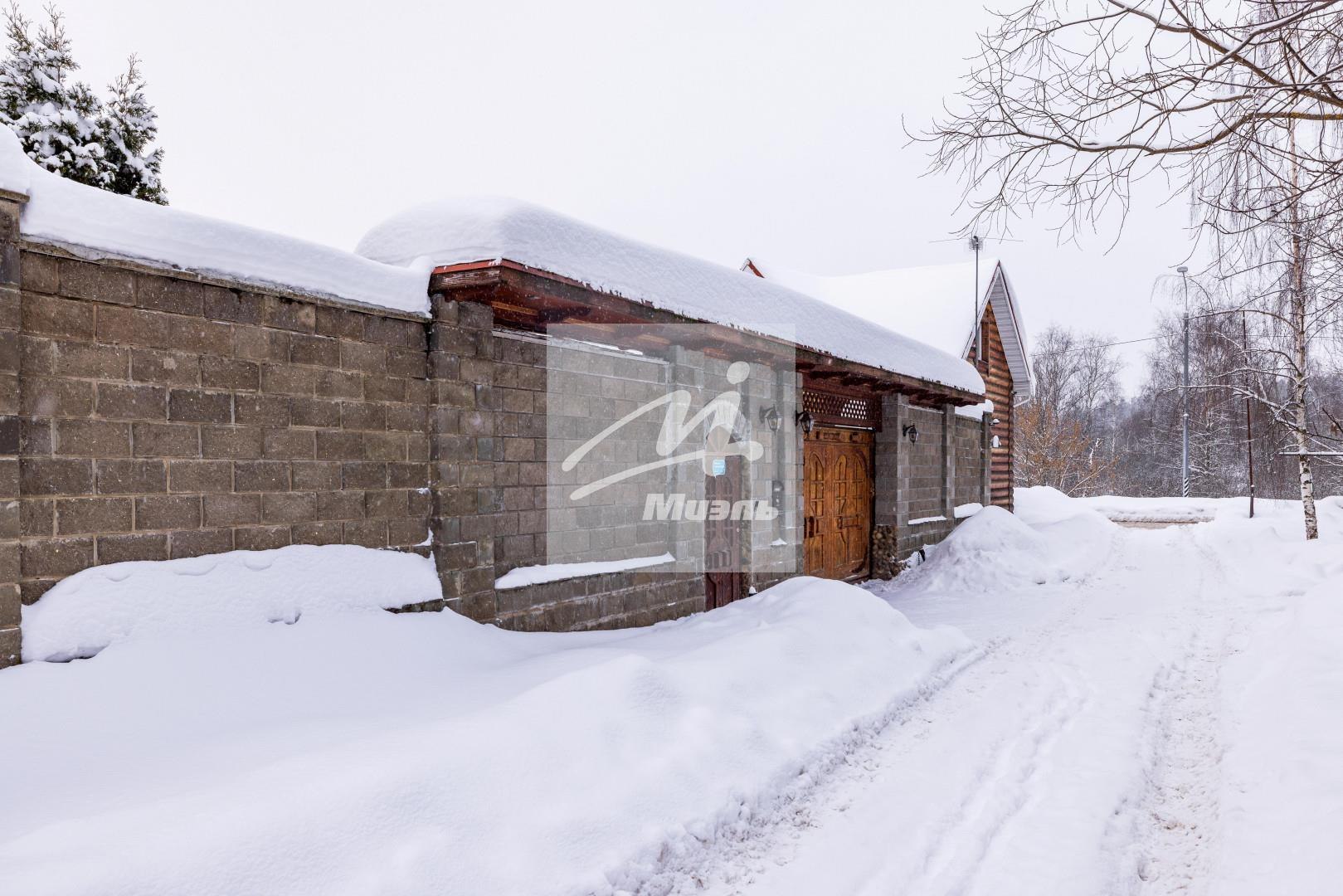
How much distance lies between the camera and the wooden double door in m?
9.20

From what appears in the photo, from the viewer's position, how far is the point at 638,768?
319 centimetres

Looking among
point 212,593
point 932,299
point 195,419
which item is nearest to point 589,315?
point 195,419

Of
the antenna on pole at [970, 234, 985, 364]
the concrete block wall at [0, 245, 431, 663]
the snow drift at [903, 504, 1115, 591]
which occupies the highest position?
the antenna on pole at [970, 234, 985, 364]

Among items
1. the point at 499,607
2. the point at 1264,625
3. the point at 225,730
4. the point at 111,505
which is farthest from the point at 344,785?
the point at 1264,625

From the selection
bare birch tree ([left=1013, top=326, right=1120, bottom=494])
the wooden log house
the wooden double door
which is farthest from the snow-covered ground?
bare birch tree ([left=1013, top=326, right=1120, bottom=494])

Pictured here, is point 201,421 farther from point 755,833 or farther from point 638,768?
point 755,833

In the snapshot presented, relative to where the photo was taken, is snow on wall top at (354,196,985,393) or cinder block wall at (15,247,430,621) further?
snow on wall top at (354,196,985,393)

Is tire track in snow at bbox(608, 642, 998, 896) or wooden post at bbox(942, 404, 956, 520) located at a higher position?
wooden post at bbox(942, 404, 956, 520)

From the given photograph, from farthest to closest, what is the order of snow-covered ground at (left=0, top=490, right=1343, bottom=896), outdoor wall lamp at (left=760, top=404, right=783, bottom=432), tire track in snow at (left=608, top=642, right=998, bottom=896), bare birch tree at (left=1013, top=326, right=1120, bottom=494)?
1. bare birch tree at (left=1013, top=326, right=1120, bottom=494)
2. outdoor wall lamp at (left=760, top=404, right=783, bottom=432)
3. tire track in snow at (left=608, top=642, right=998, bottom=896)
4. snow-covered ground at (left=0, top=490, right=1343, bottom=896)

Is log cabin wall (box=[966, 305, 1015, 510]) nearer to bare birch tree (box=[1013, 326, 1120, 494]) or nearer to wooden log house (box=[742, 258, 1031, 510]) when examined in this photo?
wooden log house (box=[742, 258, 1031, 510])

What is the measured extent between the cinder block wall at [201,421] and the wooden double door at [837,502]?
568 cm

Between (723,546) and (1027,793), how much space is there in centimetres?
420

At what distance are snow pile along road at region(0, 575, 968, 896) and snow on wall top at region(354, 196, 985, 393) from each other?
7.15ft

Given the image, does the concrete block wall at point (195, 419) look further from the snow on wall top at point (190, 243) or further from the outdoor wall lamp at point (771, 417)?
the outdoor wall lamp at point (771, 417)
